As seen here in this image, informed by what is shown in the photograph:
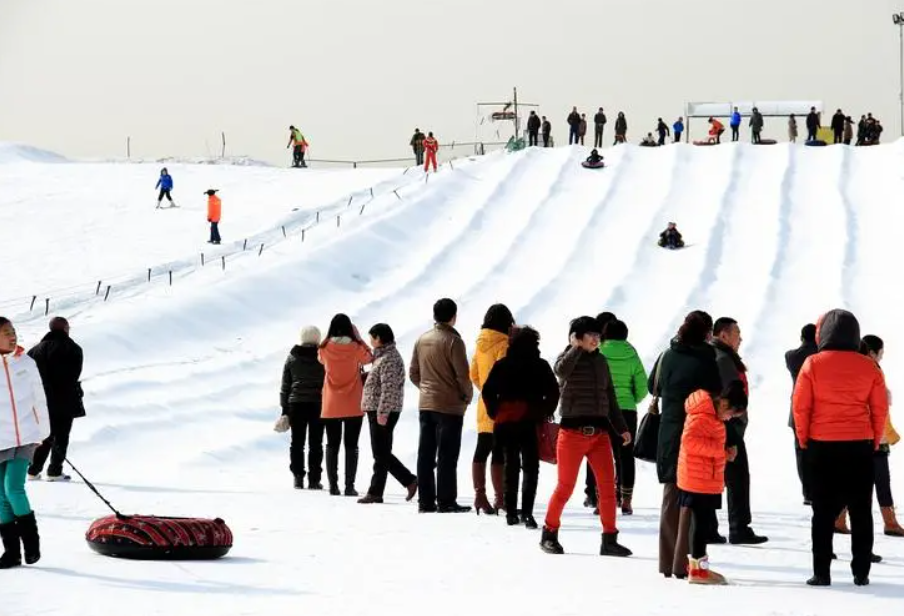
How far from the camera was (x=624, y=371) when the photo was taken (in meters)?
13.1

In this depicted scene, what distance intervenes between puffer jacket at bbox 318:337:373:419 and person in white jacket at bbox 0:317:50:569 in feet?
15.3

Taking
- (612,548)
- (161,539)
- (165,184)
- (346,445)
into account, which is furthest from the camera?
(165,184)

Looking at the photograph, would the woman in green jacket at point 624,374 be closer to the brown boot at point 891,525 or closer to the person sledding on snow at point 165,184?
the brown boot at point 891,525

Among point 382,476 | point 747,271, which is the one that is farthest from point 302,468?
point 747,271

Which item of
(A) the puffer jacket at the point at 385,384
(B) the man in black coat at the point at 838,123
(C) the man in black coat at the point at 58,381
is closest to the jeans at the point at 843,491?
(A) the puffer jacket at the point at 385,384

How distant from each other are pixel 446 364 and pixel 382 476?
1264mm

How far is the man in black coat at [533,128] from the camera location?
45438mm

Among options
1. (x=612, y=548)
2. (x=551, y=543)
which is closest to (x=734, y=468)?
(x=612, y=548)

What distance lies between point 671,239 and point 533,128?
14.2 meters

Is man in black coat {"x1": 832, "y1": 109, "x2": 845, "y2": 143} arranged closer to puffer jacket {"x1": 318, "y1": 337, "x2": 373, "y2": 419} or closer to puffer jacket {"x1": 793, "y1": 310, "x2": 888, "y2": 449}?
puffer jacket {"x1": 318, "y1": 337, "x2": 373, "y2": 419}

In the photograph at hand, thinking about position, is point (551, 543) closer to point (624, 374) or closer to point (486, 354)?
point (486, 354)

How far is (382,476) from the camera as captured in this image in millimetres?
13680

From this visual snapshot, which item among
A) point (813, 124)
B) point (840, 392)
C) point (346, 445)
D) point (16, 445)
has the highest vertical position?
point (813, 124)

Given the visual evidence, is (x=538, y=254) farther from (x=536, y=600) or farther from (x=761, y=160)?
(x=536, y=600)
